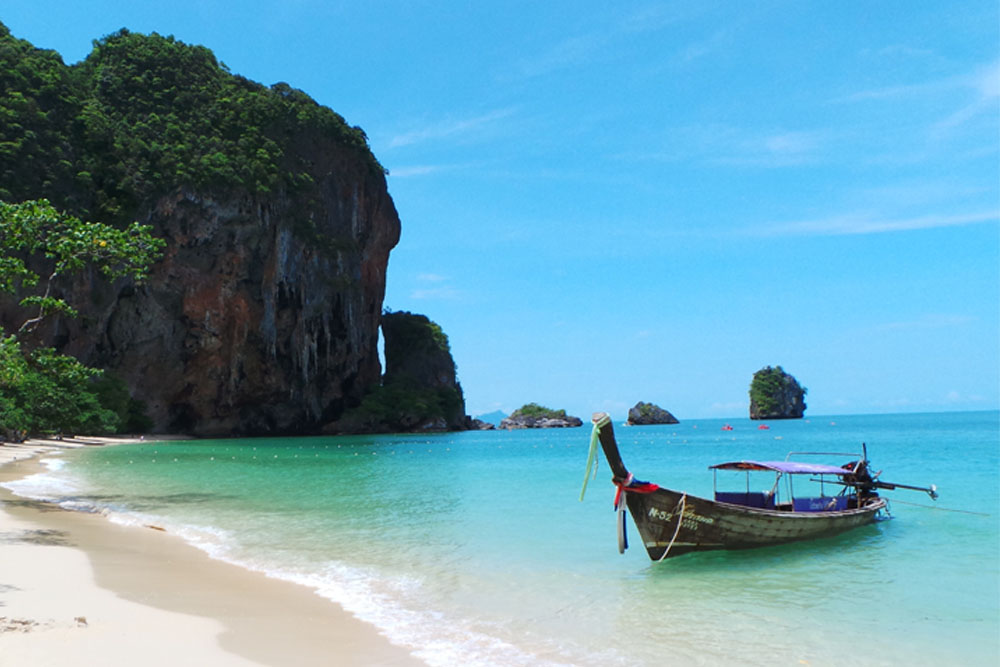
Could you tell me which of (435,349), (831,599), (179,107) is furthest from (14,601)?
(435,349)

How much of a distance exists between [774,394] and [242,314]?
92.5 m

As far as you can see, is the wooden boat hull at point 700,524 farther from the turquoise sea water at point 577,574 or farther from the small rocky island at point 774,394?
the small rocky island at point 774,394

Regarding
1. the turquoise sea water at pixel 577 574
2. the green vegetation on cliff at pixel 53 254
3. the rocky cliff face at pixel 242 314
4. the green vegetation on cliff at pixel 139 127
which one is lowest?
the turquoise sea water at pixel 577 574

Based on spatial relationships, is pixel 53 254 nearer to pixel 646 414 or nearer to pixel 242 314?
pixel 242 314

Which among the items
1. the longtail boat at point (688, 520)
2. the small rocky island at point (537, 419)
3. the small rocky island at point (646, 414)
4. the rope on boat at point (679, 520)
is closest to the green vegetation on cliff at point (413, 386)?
the small rocky island at point (537, 419)

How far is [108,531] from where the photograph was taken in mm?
10906

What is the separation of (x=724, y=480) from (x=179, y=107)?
51.9m

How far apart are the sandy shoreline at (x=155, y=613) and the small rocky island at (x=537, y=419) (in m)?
101

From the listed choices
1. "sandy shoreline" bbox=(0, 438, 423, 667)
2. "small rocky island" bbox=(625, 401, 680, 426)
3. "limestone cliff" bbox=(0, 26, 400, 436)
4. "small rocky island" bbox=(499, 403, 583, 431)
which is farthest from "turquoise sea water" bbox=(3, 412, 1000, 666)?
"small rocky island" bbox=(625, 401, 680, 426)

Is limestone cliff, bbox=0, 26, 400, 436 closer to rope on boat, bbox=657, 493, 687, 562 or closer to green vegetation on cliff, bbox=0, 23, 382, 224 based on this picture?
green vegetation on cliff, bbox=0, 23, 382, 224

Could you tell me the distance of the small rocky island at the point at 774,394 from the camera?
4636 inches

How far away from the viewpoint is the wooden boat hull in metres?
9.54

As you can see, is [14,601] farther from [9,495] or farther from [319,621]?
[9,495]

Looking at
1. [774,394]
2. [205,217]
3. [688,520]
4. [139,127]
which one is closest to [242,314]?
[205,217]
